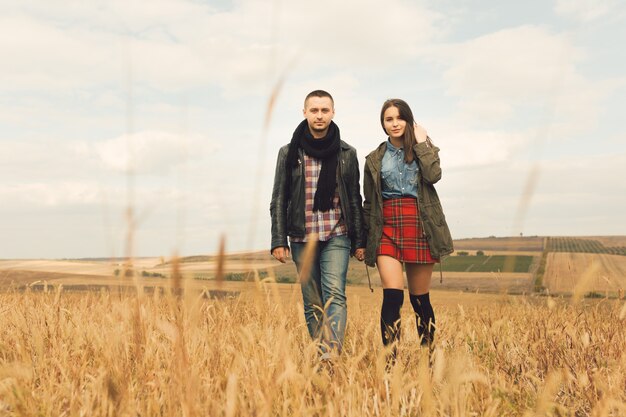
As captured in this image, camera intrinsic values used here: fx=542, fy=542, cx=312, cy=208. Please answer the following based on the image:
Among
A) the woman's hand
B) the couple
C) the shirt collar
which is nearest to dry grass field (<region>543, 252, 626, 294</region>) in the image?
the couple

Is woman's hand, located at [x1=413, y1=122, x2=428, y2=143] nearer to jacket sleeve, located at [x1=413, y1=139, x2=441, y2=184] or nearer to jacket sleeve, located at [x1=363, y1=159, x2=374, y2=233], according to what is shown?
jacket sleeve, located at [x1=413, y1=139, x2=441, y2=184]

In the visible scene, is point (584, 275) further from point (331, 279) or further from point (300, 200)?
point (300, 200)

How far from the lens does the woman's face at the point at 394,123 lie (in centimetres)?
419

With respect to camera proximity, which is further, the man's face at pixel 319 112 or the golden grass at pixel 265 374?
the man's face at pixel 319 112

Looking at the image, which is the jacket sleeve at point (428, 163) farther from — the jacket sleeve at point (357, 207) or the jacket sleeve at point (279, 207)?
the jacket sleeve at point (279, 207)

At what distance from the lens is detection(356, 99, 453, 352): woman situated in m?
4.10

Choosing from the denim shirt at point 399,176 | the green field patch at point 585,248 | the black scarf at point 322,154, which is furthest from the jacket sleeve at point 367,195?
the green field patch at point 585,248

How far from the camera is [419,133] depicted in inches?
166

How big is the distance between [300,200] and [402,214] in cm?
82

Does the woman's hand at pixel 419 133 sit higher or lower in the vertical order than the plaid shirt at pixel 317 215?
higher

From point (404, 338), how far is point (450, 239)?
91 centimetres

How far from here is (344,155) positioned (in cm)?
441

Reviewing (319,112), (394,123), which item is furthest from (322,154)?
(394,123)

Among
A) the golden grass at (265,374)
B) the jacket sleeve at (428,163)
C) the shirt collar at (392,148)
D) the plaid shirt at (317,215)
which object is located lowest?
the golden grass at (265,374)
